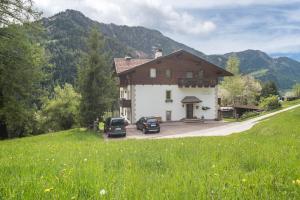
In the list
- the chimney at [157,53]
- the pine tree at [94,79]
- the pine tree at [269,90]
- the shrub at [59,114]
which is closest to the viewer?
the pine tree at [94,79]

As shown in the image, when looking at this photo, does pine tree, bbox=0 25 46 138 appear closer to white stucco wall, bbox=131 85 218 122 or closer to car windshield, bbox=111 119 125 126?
car windshield, bbox=111 119 125 126

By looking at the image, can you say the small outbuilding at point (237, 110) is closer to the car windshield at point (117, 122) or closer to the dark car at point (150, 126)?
the dark car at point (150, 126)

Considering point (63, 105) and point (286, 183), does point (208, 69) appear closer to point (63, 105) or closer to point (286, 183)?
point (63, 105)

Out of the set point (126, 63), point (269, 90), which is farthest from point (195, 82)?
point (269, 90)

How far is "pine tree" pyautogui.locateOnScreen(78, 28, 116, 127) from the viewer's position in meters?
39.7

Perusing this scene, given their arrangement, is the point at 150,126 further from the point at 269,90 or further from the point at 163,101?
the point at 269,90

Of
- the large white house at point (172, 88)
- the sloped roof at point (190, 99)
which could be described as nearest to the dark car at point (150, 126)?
the large white house at point (172, 88)

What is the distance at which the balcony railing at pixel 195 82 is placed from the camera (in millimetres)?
54656

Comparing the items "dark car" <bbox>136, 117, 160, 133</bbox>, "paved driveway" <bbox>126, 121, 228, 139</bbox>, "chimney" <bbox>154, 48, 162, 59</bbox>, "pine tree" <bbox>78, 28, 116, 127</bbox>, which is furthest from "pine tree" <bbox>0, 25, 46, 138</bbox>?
"chimney" <bbox>154, 48, 162, 59</bbox>

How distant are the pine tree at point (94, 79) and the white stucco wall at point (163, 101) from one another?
12249 millimetres

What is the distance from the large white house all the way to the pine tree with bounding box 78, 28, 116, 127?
11.4m

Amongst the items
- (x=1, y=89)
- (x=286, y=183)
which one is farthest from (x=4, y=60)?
(x=286, y=183)

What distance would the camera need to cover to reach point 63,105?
63.2 metres

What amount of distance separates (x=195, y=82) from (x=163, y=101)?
6218 mm
